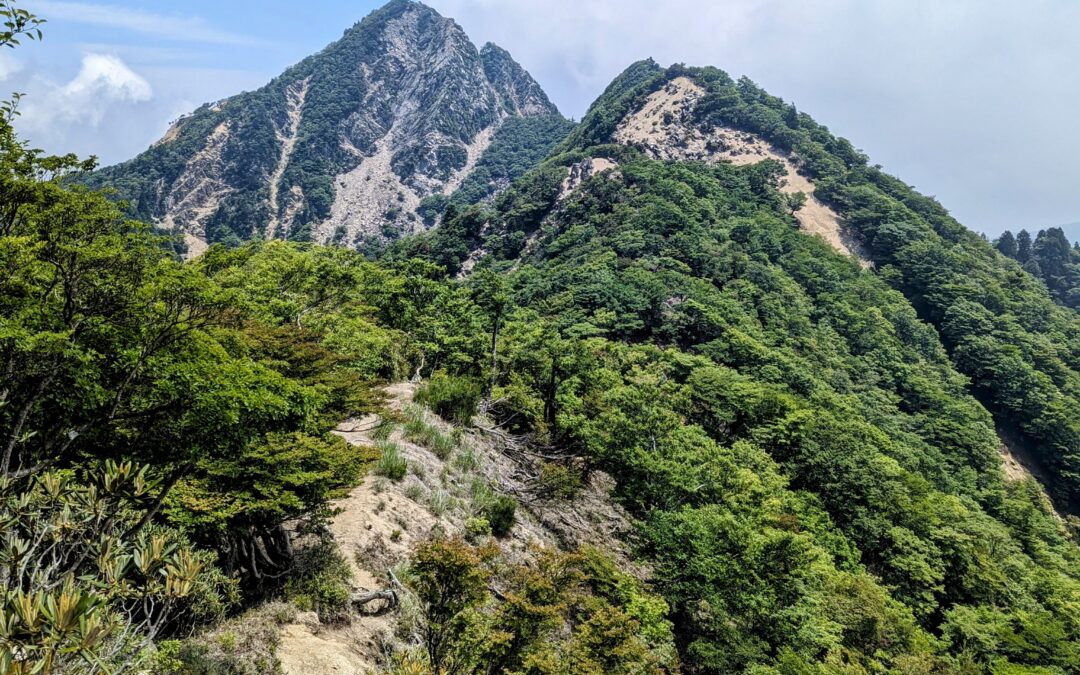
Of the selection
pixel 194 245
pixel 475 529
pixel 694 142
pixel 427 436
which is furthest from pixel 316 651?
pixel 194 245

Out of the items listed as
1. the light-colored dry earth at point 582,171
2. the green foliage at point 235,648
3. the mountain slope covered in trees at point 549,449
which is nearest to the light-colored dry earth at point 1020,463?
the mountain slope covered in trees at point 549,449

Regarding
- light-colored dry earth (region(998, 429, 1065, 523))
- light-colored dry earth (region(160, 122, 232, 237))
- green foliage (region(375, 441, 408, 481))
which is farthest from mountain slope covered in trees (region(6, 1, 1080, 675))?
light-colored dry earth (region(160, 122, 232, 237))

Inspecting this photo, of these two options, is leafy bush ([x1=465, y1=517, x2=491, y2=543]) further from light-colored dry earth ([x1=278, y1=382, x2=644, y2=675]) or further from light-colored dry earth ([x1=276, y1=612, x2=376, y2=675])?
light-colored dry earth ([x1=276, y1=612, x2=376, y2=675])

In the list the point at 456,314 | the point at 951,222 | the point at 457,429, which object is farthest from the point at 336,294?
the point at 951,222

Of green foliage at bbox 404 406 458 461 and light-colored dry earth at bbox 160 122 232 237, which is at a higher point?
light-colored dry earth at bbox 160 122 232 237

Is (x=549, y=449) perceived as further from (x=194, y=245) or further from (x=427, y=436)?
(x=194, y=245)
